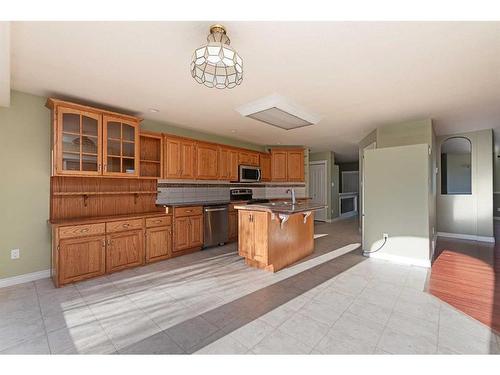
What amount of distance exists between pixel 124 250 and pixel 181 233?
0.91 m

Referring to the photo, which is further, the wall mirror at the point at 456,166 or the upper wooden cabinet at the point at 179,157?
the wall mirror at the point at 456,166

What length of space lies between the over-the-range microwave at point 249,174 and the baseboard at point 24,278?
3585 millimetres

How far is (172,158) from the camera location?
411 cm

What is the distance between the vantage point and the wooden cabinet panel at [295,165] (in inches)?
241

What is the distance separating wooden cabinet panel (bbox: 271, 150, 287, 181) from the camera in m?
6.12

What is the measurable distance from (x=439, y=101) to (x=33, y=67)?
4.73 m

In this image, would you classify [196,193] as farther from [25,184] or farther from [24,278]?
[24,278]

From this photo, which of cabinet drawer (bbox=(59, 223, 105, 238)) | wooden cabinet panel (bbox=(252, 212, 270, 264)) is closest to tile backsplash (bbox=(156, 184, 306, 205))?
cabinet drawer (bbox=(59, 223, 105, 238))

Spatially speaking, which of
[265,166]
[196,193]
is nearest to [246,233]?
[196,193]

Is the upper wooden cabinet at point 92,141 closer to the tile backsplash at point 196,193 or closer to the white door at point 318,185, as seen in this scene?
the tile backsplash at point 196,193

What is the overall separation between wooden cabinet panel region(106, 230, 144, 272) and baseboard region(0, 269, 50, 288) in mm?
770

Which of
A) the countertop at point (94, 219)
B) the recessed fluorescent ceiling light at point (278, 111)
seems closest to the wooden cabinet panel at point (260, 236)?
the recessed fluorescent ceiling light at point (278, 111)

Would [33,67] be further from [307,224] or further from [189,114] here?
[307,224]
